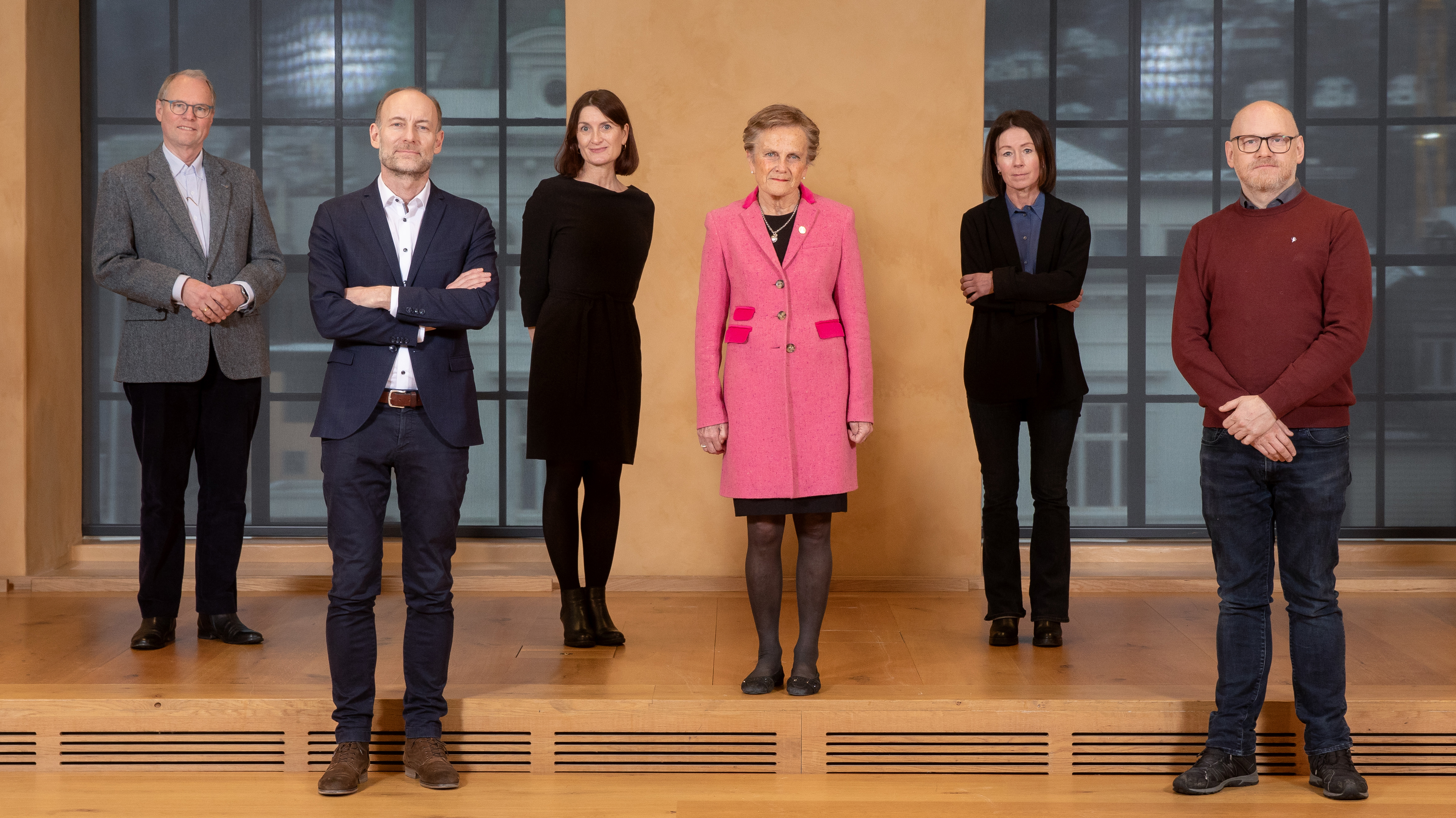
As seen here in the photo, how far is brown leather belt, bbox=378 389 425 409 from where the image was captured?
285cm

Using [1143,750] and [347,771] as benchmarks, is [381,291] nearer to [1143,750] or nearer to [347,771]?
[347,771]

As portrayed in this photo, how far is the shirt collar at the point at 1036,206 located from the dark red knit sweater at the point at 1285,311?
0.83 metres

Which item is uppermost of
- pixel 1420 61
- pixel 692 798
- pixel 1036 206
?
pixel 1420 61

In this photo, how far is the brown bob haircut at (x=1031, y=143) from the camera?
3.56 meters

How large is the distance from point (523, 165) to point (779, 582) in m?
2.60

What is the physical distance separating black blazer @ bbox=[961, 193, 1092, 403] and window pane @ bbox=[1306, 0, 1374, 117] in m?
2.16

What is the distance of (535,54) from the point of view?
16.5ft

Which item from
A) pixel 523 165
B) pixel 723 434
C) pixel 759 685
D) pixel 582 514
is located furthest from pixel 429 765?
pixel 523 165

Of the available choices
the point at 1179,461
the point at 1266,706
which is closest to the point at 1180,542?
the point at 1179,461

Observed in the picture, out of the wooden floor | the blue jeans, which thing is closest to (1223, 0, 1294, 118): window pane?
the blue jeans

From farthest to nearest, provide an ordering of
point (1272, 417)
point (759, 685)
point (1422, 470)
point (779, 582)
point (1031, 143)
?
1. point (1422, 470)
2. point (1031, 143)
3. point (779, 582)
4. point (759, 685)
5. point (1272, 417)

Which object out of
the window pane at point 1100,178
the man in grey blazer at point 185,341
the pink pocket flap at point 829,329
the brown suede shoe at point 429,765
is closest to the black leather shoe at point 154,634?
the man in grey blazer at point 185,341

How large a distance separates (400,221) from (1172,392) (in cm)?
351

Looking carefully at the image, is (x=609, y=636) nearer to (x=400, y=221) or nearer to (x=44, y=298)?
(x=400, y=221)
